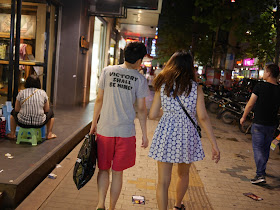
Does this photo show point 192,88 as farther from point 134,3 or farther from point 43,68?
point 134,3

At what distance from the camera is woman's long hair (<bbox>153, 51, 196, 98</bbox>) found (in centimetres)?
331

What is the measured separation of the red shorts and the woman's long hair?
2.31 ft

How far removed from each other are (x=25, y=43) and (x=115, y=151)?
6.38 metres

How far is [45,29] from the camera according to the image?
31.3ft

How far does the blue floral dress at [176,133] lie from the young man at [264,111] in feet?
7.29

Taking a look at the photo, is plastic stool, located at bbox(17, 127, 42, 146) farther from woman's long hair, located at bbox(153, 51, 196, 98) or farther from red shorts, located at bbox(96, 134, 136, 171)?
woman's long hair, located at bbox(153, 51, 196, 98)

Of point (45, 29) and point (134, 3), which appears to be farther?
point (134, 3)

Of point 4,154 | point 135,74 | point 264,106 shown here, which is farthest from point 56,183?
point 264,106

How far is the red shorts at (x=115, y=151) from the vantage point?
343 centimetres

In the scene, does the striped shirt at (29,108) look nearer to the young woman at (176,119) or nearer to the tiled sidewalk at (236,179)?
the young woman at (176,119)

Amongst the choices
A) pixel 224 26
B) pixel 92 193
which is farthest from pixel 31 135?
pixel 224 26

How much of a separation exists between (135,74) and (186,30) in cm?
3491

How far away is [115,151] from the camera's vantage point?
11.4ft

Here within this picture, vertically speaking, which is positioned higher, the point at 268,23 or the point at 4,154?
the point at 268,23
